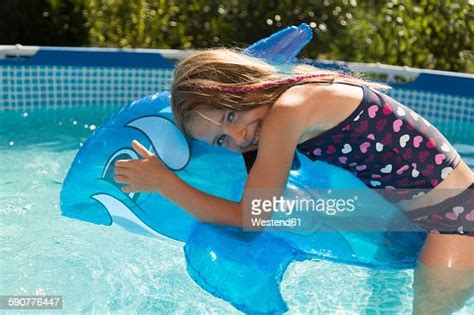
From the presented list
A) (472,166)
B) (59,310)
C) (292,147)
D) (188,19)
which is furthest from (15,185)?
(188,19)

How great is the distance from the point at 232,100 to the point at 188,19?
5529 mm

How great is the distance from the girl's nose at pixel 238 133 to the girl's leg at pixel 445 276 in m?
0.84

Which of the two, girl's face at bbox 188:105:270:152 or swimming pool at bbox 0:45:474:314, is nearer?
girl's face at bbox 188:105:270:152

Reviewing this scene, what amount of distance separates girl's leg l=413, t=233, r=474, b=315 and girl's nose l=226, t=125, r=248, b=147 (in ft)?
2.74

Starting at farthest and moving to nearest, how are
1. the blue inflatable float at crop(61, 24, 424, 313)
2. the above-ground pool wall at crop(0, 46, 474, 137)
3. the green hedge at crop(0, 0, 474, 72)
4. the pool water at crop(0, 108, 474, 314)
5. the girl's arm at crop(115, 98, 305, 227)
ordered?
the green hedge at crop(0, 0, 474, 72) → the above-ground pool wall at crop(0, 46, 474, 137) → the pool water at crop(0, 108, 474, 314) → the blue inflatable float at crop(61, 24, 424, 313) → the girl's arm at crop(115, 98, 305, 227)

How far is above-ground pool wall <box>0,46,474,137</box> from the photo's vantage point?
6.47 metres

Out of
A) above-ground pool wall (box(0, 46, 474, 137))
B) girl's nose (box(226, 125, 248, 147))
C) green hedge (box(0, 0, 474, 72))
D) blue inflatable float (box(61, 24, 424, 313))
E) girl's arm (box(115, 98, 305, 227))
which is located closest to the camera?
girl's arm (box(115, 98, 305, 227))

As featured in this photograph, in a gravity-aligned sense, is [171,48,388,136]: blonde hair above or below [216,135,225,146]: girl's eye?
above

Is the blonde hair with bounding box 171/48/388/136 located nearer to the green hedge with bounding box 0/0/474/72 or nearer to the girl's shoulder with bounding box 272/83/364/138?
the girl's shoulder with bounding box 272/83/364/138

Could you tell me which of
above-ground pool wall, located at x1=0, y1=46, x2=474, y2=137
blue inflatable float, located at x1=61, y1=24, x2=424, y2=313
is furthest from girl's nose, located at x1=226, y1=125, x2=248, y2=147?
above-ground pool wall, located at x1=0, y1=46, x2=474, y2=137

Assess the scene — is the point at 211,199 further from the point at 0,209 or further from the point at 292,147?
the point at 0,209

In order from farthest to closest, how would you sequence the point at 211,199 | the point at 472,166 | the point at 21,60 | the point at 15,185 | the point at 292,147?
the point at 21,60, the point at 472,166, the point at 15,185, the point at 211,199, the point at 292,147

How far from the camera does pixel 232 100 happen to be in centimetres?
275

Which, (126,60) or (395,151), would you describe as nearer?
(395,151)
